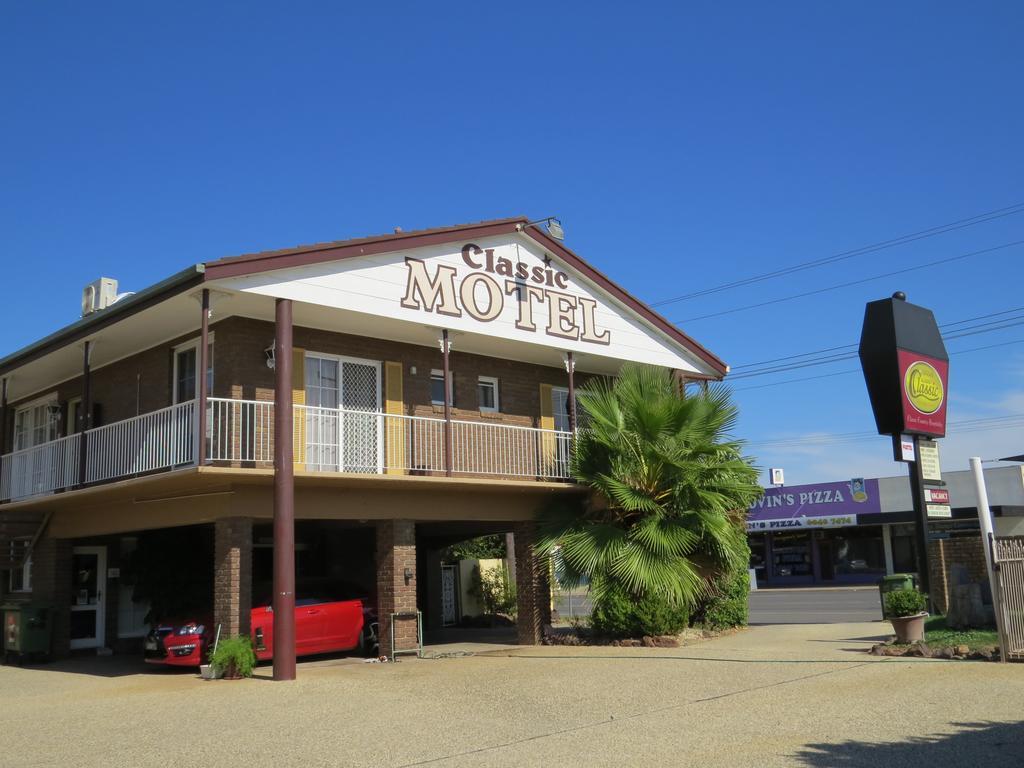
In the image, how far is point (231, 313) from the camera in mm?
17156

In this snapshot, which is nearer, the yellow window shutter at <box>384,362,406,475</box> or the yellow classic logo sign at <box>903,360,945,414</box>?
the yellow classic logo sign at <box>903,360,945,414</box>

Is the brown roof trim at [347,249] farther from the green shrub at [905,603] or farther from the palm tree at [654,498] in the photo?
the green shrub at [905,603]

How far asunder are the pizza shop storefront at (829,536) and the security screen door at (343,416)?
2646cm

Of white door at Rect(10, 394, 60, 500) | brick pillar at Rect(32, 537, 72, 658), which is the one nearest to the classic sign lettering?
white door at Rect(10, 394, 60, 500)

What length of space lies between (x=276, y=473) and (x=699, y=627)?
9.11m

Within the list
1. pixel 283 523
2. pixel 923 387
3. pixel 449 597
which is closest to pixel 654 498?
pixel 923 387

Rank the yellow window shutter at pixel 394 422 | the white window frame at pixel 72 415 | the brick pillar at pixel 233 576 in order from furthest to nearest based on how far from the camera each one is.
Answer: the white window frame at pixel 72 415 < the yellow window shutter at pixel 394 422 < the brick pillar at pixel 233 576

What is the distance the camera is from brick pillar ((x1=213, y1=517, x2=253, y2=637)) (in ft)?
50.3

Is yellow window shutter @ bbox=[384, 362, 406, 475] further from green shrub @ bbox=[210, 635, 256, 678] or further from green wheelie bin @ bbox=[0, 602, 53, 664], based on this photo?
green wheelie bin @ bbox=[0, 602, 53, 664]

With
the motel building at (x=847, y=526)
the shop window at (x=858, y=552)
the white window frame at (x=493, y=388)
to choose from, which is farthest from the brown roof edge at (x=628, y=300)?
the shop window at (x=858, y=552)

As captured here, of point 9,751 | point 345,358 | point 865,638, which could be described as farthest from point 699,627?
point 9,751

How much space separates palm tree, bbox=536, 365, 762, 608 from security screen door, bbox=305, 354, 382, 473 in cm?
375

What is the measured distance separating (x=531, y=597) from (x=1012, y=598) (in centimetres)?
874

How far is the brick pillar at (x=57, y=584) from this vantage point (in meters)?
20.1
